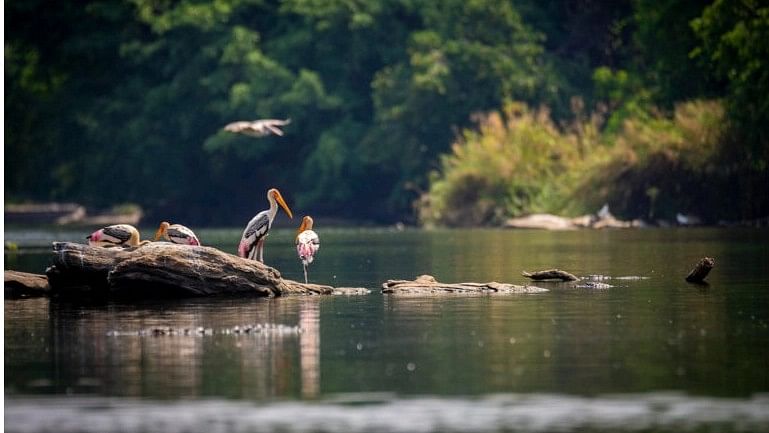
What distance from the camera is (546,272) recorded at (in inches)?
1113

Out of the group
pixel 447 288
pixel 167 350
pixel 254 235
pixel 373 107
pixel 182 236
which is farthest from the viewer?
pixel 373 107

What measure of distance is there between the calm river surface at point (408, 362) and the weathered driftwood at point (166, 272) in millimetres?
730

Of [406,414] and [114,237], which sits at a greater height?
[114,237]

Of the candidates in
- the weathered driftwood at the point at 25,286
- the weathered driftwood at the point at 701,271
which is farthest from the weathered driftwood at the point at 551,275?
the weathered driftwood at the point at 25,286

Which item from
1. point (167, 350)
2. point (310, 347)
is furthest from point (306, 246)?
point (167, 350)

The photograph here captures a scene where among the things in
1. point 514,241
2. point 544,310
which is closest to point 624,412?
point 544,310

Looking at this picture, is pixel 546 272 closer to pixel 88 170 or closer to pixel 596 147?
pixel 596 147

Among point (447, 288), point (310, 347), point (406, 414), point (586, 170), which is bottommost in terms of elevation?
point (406, 414)

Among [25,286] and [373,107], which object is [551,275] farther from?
[373,107]

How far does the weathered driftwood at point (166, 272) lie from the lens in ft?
84.2

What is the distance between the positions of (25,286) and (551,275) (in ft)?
25.3

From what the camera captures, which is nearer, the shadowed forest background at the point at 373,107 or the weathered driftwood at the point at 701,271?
the weathered driftwood at the point at 701,271

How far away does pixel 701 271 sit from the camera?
90.2ft

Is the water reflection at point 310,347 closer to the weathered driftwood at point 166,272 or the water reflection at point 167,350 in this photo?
the water reflection at point 167,350
